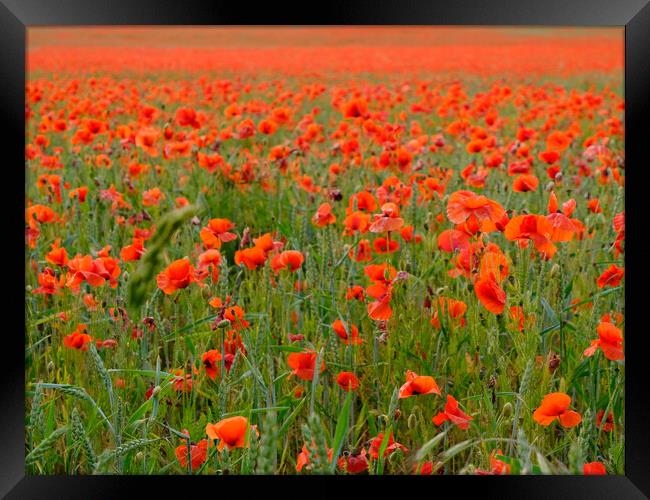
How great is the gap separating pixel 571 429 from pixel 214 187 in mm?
1629

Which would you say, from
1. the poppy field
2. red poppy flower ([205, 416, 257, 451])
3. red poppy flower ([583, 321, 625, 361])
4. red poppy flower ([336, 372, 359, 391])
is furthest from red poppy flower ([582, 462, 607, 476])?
red poppy flower ([205, 416, 257, 451])

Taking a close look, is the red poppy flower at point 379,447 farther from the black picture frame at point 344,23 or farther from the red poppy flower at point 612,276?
the red poppy flower at point 612,276

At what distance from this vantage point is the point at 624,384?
1493mm

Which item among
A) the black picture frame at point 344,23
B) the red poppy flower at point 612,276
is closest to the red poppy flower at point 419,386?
the black picture frame at point 344,23

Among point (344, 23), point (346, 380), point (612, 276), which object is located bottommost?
point (346, 380)

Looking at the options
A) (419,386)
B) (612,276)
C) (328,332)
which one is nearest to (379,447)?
(419,386)

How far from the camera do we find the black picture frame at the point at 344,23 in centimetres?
134

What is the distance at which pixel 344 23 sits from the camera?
140 centimetres

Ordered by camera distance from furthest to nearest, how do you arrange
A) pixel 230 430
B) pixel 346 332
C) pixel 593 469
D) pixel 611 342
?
pixel 346 332 < pixel 611 342 < pixel 593 469 < pixel 230 430

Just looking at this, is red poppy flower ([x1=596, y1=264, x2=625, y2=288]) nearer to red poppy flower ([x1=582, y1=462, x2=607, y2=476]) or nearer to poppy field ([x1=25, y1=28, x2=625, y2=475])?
poppy field ([x1=25, y1=28, x2=625, y2=475])

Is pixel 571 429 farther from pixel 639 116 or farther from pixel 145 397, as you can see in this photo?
pixel 145 397

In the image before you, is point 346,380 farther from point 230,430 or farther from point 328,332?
point 230,430

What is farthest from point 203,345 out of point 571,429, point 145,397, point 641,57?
point 641,57

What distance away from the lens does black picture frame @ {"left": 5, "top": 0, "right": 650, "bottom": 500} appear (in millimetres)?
1338
